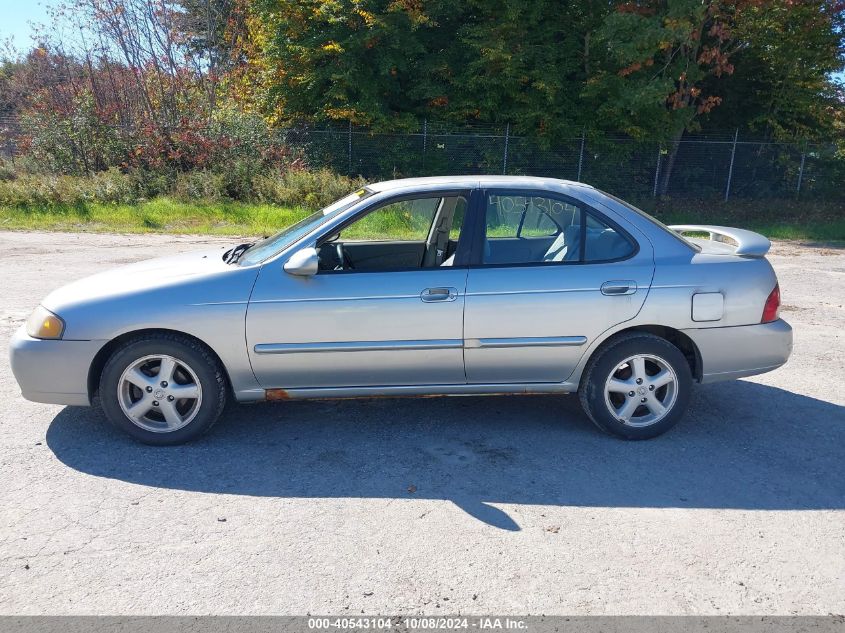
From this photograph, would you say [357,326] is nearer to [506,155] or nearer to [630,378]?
[630,378]

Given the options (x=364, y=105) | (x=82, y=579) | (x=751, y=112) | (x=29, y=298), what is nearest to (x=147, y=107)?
(x=364, y=105)

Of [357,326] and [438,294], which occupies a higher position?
[438,294]

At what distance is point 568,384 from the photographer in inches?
183

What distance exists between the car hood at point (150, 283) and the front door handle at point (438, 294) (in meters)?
1.06

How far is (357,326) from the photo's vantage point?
441 centimetres

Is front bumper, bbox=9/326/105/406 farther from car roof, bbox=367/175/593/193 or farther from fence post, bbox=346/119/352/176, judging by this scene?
fence post, bbox=346/119/352/176

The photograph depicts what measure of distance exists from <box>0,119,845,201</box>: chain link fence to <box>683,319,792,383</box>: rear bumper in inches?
617

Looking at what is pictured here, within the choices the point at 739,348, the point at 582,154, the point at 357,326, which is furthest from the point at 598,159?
the point at 357,326

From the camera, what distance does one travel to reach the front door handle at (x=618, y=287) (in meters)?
4.54

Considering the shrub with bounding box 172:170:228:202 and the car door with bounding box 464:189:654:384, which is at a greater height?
the car door with bounding box 464:189:654:384

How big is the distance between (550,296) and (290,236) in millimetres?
1742

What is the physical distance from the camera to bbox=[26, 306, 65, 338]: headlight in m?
4.32

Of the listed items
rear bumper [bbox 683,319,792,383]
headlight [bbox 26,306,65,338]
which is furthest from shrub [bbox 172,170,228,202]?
rear bumper [bbox 683,319,792,383]

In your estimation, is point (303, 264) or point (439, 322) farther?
point (439, 322)
